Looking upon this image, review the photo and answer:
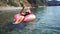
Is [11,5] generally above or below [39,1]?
above

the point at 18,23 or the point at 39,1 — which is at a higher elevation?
the point at 18,23

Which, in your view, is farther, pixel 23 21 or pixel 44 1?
pixel 44 1

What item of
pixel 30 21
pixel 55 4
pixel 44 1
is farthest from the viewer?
pixel 55 4

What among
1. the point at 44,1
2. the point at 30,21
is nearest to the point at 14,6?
the point at 30,21

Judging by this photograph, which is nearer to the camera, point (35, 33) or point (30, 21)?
point (35, 33)

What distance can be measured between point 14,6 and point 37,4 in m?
51.9

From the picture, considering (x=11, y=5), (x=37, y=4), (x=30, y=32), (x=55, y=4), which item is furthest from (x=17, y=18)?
(x=55, y=4)

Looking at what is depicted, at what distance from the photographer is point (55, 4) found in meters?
162

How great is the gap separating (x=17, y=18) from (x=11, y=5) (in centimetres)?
4736

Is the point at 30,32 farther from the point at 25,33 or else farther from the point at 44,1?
the point at 44,1

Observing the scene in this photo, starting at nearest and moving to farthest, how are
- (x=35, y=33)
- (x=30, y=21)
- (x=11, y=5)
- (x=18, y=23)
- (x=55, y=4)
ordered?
1. (x=35, y=33)
2. (x=18, y=23)
3. (x=30, y=21)
4. (x=11, y=5)
5. (x=55, y=4)

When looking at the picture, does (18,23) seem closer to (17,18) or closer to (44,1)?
(17,18)

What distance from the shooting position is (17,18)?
26.4 metres

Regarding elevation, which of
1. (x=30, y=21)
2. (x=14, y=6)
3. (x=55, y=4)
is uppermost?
(x=30, y=21)
